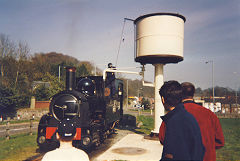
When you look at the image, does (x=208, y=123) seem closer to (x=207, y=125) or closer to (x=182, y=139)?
(x=207, y=125)

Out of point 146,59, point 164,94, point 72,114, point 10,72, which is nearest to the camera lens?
point 164,94

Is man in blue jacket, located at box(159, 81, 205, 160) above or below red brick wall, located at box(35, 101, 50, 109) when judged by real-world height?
above

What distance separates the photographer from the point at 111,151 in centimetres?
844

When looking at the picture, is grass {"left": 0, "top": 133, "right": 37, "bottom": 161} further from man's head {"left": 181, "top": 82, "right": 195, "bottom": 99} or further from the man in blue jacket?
the man in blue jacket

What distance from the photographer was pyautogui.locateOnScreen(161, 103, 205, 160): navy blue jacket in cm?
196

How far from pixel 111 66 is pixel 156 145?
5.03 meters

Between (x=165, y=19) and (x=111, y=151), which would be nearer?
(x=111, y=151)

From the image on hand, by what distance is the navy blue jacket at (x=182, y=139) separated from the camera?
77.1 inches

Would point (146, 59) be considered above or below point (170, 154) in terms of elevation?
above

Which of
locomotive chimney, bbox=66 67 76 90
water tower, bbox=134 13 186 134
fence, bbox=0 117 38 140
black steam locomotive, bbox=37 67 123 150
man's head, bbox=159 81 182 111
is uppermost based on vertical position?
water tower, bbox=134 13 186 134

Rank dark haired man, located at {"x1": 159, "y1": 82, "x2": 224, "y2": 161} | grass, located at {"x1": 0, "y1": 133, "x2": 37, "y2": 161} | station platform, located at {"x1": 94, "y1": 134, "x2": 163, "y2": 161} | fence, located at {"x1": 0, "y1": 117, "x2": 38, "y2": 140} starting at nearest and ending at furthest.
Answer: dark haired man, located at {"x1": 159, "y1": 82, "x2": 224, "y2": 161}, grass, located at {"x1": 0, "y1": 133, "x2": 37, "y2": 161}, station platform, located at {"x1": 94, "y1": 134, "x2": 163, "y2": 161}, fence, located at {"x1": 0, "y1": 117, "x2": 38, "y2": 140}

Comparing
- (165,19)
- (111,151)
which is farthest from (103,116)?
(165,19)

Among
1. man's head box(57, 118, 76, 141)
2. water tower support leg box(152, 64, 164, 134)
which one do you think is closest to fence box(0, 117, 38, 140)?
water tower support leg box(152, 64, 164, 134)

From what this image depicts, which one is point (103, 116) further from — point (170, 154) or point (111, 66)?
point (170, 154)
